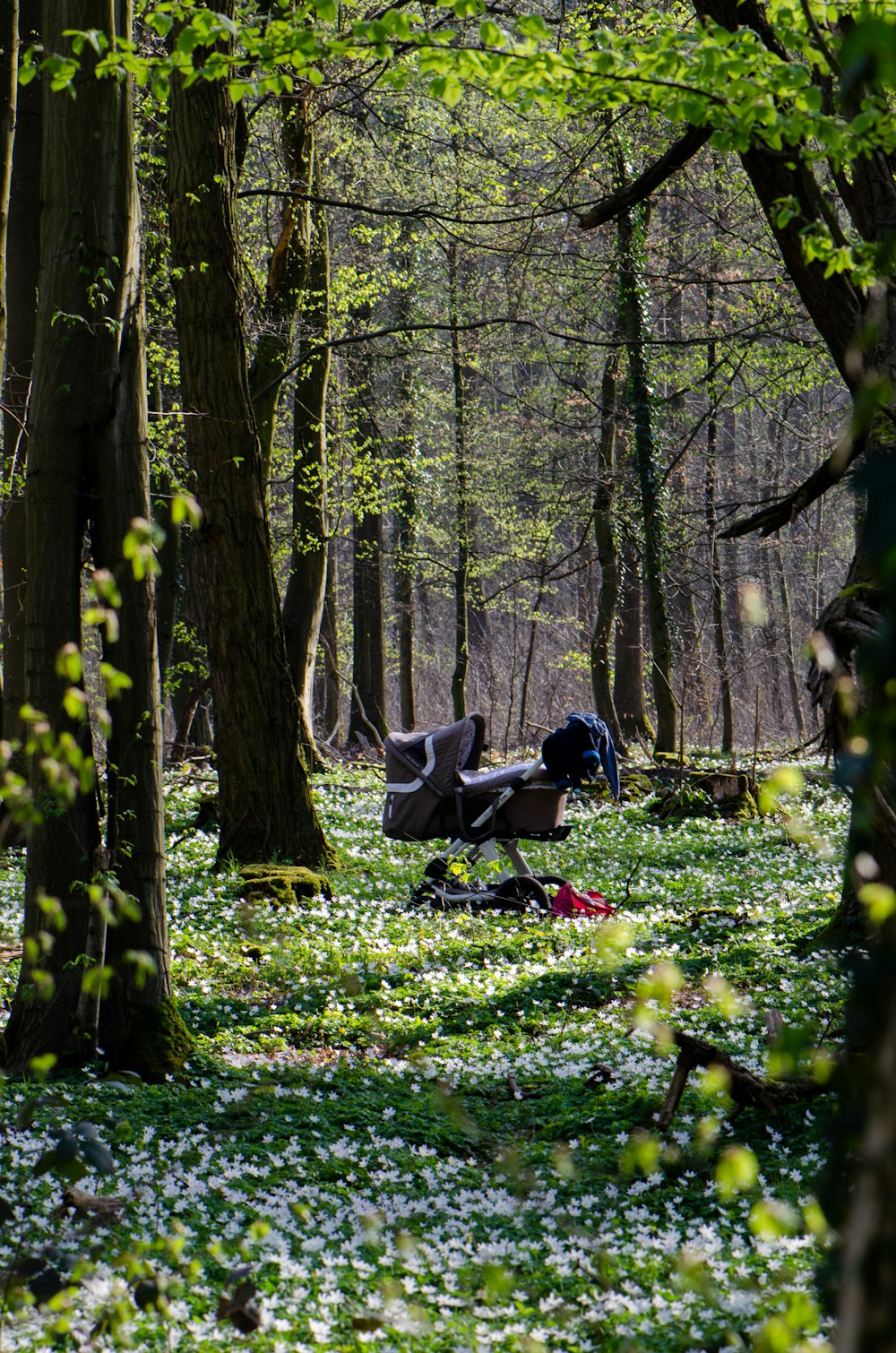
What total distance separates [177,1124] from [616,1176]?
1.91 m

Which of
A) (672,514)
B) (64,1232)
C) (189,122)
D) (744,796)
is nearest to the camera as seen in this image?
(64,1232)

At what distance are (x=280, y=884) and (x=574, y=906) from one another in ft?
8.57

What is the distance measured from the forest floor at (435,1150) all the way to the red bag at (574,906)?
332 mm

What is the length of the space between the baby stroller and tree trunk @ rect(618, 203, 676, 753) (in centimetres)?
1093

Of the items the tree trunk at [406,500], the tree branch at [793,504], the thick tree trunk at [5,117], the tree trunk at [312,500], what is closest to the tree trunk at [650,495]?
the tree trunk at [406,500]

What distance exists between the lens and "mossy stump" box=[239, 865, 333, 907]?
9391 mm

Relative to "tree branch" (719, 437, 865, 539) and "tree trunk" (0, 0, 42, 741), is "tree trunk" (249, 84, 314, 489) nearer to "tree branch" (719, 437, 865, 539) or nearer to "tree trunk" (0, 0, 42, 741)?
"tree trunk" (0, 0, 42, 741)

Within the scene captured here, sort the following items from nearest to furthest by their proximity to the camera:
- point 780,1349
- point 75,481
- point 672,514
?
point 780,1349 < point 75,481 < point 672,514

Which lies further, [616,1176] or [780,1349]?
[616,1176]

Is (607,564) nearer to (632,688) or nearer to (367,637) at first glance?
(632,688)

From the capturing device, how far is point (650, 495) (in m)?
21.2

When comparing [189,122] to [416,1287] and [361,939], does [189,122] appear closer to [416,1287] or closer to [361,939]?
[361,939]

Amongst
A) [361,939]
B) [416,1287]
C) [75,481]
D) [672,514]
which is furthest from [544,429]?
[416,1287]

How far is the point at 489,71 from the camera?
4.47 meters
